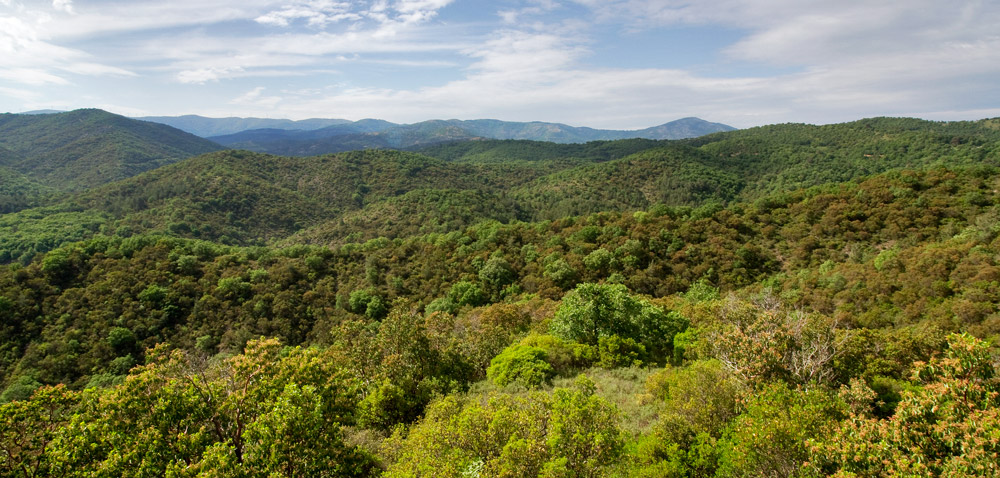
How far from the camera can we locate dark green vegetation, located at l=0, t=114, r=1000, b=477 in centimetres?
930

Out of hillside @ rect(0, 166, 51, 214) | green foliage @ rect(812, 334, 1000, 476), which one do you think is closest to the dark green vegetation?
green foliage @ rect(812, 334, 1000, 476)

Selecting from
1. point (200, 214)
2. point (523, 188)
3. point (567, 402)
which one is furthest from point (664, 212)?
point (200, 214)

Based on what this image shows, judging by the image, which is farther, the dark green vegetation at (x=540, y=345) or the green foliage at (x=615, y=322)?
the green foliage at (x=615, y=322)

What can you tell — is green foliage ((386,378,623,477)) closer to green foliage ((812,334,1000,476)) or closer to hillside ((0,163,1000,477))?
hillside ((0,163,1000,477))

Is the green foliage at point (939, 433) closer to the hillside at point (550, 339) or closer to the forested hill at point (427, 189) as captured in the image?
the hillside at point (550, 339)

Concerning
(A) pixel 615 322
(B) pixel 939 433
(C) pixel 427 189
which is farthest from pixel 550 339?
(C) pixel 427 189

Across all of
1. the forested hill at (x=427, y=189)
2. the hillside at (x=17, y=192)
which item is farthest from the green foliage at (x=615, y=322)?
the hillside at (x=17, y=192)

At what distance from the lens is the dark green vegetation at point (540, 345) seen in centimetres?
930

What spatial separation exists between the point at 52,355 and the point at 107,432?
48418mm

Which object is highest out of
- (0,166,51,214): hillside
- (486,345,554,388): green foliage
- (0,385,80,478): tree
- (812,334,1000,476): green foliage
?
(812,334,1000,476): green foliage

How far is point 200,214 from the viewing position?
13650 cm

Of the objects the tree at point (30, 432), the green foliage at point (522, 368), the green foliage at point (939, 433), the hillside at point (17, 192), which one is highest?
the green foliage at point (939, 433)

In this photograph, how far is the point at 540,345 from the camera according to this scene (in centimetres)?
2262

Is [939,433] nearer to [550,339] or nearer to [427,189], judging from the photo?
[550,339]
